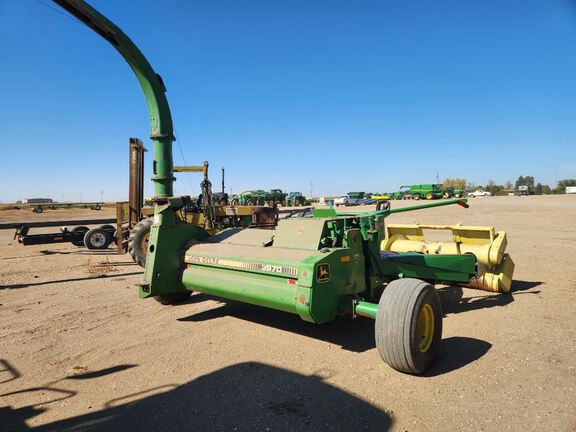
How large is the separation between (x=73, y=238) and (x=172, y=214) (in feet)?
30.7

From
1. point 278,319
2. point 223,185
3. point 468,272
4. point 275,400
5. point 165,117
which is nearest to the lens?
point 275,400

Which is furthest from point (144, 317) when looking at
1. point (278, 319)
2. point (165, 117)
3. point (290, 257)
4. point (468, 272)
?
point (468, 272)

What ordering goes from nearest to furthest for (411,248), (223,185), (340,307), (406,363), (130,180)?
(406,363) → (340,307) → (411,248) → (130,180) → (223,185)

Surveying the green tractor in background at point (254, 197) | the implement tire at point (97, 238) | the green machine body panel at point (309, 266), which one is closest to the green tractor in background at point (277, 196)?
the green tractor in background at point (254, 197)

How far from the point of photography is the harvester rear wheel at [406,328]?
10.6 feet

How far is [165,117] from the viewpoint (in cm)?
655

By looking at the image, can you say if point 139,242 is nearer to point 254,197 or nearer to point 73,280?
point 73,280

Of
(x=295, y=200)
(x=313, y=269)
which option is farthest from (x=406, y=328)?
(x=295, y=200)

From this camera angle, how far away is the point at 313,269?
3510 mm

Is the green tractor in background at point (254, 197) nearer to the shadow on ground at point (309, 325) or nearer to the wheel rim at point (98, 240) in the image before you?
the wheel rim at point (98, 240)

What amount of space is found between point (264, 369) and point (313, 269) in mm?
1058

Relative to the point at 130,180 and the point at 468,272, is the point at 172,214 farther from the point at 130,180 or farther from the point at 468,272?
the point at 130,180

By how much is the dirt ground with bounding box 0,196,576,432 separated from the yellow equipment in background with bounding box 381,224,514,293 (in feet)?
0.94

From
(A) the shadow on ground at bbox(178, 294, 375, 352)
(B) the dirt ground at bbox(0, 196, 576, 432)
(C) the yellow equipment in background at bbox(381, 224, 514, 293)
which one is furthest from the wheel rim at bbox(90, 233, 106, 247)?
(C) the yellow equipment in background at bbox(381, 224, 514, 293)
